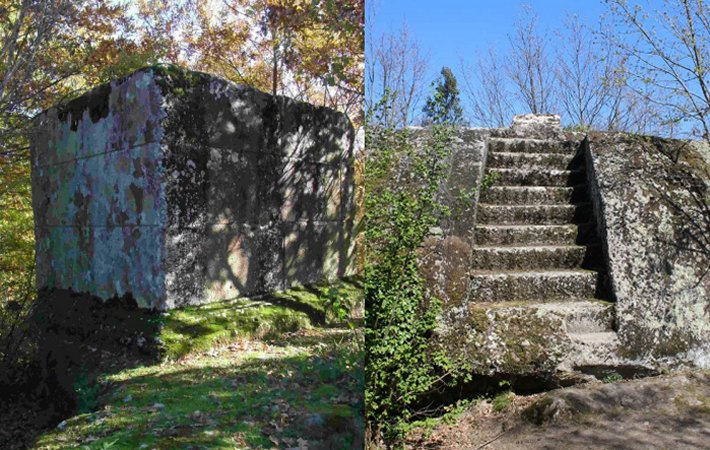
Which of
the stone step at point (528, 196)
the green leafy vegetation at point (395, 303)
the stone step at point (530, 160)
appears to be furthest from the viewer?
the stone step at point (530, 160)

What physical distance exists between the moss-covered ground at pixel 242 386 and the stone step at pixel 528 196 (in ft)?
4.18

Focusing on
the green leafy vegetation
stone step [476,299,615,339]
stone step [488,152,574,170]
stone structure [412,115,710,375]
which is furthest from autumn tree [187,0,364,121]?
stone step [476,299,615,339]

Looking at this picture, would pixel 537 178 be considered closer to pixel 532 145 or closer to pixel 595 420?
pixel 532 145

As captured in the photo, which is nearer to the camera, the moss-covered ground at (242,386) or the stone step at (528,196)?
the moss-covered ground at (242,386)

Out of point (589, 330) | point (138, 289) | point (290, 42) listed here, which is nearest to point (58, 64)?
point (138, 289)

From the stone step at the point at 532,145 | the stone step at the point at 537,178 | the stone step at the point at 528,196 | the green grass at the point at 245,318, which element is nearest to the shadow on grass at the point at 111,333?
the green grass at the point at 245,318

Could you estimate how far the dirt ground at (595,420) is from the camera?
2.54 m

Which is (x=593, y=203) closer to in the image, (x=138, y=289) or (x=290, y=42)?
(x=290, y=42)

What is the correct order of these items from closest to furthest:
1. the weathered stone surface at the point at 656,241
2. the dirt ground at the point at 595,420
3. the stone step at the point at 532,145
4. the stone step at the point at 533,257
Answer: the dirt ground at the point at 595,420 → the weathered stone surface at the point at 656,241 → the stone step at the point at 533,257 → the stone step at the point at 532,145

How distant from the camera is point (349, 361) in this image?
293 centimetres

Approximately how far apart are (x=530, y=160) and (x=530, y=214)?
73 cm

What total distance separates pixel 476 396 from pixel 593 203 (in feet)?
5.85

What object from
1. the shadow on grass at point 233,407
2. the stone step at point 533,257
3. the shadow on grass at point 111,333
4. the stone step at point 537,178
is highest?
the stone step at point 537,178

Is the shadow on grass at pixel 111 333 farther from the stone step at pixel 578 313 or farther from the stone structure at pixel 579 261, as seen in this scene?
the stone step at pixel 578 313
